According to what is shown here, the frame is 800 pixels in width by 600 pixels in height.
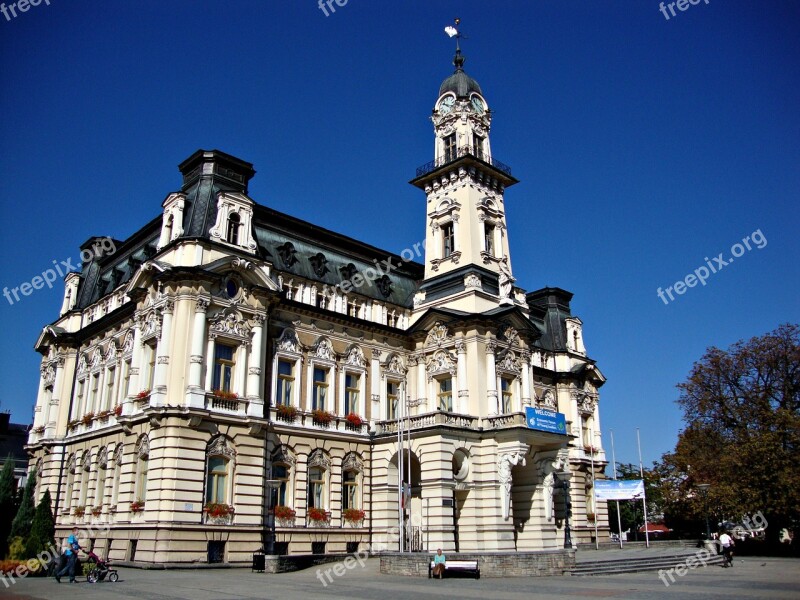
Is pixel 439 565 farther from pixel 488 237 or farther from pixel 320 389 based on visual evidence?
pixel 488 237

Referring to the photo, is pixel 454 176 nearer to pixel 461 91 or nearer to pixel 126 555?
pixel 461 91

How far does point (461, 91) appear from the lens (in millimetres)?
50688

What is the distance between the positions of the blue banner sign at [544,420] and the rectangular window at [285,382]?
13269 millimetres

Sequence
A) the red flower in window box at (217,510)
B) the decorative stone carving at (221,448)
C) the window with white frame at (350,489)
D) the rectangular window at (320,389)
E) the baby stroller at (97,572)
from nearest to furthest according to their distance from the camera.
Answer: the baby stroller at (97,572) → the red flower in window box at (217,510) → the decorative stone carving at (221,448) → the window with white frame at (350,489) → the rectangular window at (320,389)

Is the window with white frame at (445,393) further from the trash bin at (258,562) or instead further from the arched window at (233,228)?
the trash bin at (258,562)

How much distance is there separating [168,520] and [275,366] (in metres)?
10.0

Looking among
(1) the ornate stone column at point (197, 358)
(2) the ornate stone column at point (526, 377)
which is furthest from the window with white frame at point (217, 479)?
(2) the ornate stone column at point (526, 377)

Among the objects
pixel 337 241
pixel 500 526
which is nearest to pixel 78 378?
pixel 337 241

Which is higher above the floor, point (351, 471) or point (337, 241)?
point (337, 241)

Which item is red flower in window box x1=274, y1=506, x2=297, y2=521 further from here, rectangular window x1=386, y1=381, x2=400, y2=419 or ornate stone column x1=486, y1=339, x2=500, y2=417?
ornate stone column x1=486, y1=339, x2=500, y2=417

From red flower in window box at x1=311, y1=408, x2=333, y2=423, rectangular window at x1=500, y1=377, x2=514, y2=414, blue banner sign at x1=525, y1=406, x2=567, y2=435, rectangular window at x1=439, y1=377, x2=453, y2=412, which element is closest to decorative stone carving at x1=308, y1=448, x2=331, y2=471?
red flower in window box at x1=311, y1=408, x2=333, y2=423

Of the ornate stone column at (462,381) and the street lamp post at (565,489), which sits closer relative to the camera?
the street lamp post at (565,489)

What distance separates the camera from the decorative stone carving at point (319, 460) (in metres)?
37.8

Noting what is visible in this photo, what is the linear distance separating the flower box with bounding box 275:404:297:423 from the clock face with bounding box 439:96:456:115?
25.3m
